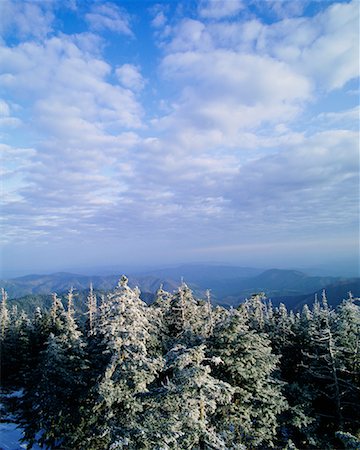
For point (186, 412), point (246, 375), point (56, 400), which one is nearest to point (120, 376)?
point (186, 412)

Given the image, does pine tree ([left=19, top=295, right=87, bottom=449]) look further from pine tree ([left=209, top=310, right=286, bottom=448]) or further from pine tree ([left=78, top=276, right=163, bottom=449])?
pine tree ([left=209, top=310, right=286, bottom=448])

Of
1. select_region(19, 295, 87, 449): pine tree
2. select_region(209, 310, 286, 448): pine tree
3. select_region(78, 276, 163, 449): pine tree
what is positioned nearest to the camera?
select_region(78, 276, 163, 449): pine tree

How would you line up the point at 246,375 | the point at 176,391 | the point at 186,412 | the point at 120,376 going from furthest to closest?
the point at 246,375, the point at 120,376, the point at 176,391, the point at 186,412

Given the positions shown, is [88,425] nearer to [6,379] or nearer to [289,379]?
[289,379]

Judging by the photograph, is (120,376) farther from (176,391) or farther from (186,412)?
(186,412)

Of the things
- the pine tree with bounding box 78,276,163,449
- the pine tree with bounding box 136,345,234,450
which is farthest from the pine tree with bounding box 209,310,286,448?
the pine tree with bounding box 136,345,234,450

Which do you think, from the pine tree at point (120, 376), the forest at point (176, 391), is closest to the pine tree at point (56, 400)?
the forest at point (176, 391)

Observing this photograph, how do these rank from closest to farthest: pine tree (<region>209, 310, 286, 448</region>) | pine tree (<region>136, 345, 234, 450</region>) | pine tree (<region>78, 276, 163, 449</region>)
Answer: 1. pine tree (<region>136, 345, 234, 450</region>)
2. pine tree (<region>78, 276, 163, 449</region>)
3. pine tree (<region>209, 310, 286, 448</region>)

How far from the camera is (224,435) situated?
14586 millimetres

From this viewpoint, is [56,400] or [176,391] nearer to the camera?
[176,391]

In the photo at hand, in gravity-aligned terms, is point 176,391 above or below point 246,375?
above

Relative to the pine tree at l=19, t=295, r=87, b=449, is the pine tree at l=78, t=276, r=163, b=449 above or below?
above

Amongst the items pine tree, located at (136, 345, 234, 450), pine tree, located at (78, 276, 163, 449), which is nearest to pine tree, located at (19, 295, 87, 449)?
pine tree, located at (78, 276, 163, 449)

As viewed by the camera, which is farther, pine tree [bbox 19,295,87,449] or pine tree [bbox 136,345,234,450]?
pine tree [bbox 19,295,87,449]
